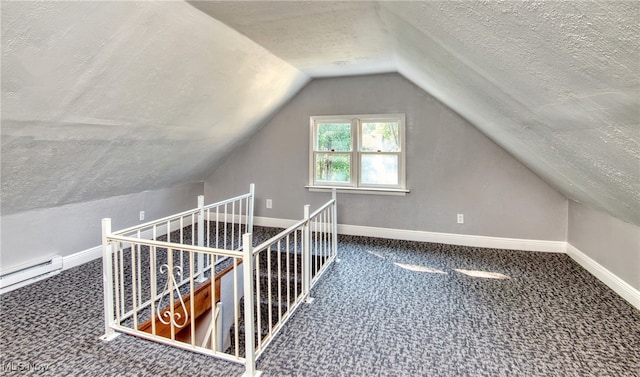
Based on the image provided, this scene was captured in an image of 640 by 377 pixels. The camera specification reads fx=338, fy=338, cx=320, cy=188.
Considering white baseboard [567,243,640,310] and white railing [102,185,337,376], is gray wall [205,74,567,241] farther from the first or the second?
white railing [102,185,337,376]

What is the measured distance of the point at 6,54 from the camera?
1.66m

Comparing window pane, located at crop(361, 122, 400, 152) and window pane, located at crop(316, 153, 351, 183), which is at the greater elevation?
window pane, located at crop(361, 122, 400, 152)

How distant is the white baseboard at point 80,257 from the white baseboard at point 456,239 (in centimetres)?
233

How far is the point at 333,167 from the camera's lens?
4777 millimetres

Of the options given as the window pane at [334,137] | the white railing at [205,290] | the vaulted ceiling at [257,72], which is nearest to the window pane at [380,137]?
the window pane at [334,137]

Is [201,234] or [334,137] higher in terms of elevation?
[334,137]

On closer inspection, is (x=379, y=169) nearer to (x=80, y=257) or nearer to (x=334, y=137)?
(x=334, y=137)

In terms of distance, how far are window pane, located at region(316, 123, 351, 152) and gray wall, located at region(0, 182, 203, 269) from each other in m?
2.27

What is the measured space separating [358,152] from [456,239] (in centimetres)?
168

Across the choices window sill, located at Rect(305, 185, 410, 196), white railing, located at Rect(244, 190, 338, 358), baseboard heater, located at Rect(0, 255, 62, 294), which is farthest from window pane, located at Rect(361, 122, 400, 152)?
baseboard heater, located at Rect(0, 255, 62, 294)

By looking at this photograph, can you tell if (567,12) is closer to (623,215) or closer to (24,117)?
(623,215)

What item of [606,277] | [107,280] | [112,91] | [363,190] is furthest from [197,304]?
[606,277]

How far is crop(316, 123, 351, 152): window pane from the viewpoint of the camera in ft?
15.4

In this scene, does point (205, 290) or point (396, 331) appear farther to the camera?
point (205, 290)
